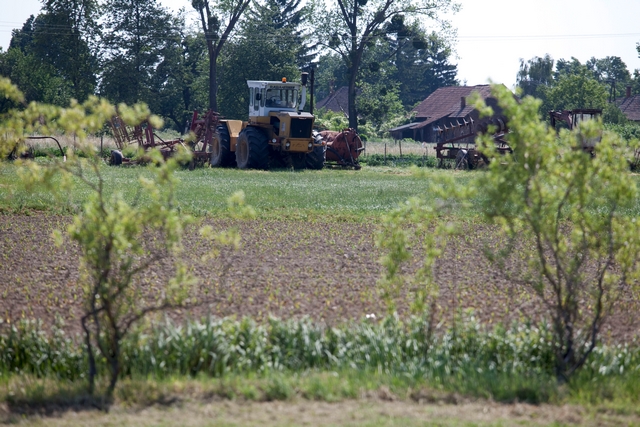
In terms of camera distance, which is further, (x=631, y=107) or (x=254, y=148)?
(x=631, y=107)

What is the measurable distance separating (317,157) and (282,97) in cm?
283

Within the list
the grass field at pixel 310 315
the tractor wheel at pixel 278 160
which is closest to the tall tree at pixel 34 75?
the tractor wheel at pixel 278 160

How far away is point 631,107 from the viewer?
239 feet

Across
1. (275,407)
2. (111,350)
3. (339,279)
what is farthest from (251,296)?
(275,407)

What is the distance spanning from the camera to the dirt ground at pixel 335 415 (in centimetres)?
474

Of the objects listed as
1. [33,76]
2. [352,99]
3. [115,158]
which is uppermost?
[33,76]

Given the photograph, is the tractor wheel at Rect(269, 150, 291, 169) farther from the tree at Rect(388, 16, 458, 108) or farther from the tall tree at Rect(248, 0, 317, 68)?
the tree at Rect(388, 16, 458, 108)

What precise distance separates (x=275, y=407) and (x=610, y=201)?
3.20 meters

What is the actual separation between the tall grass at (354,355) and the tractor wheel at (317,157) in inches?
920

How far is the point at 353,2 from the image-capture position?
50.4 metres

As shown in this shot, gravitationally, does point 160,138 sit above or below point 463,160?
above

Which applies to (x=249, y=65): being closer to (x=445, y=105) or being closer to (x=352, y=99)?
(x=352, y=99)

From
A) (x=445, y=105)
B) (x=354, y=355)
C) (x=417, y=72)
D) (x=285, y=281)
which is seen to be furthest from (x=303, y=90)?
(x=417, y=72)

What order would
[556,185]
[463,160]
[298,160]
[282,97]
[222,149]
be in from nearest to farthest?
1. [556,185]
2. [282,97]
3. [298,160]
4. [222,149]
5. [463,160]
